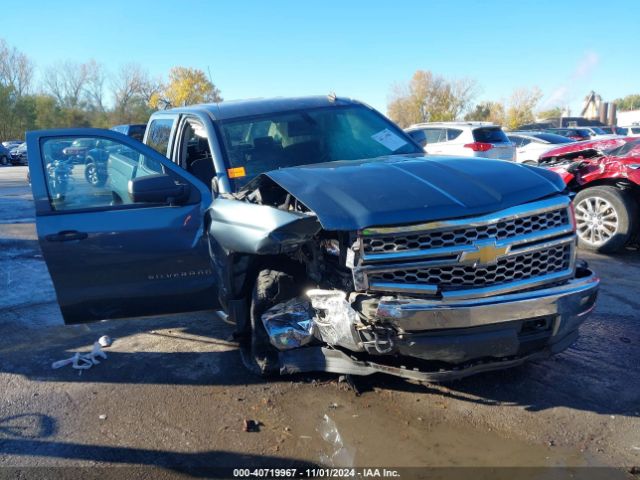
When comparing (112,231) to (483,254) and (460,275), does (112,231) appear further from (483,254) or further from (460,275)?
(483,254)

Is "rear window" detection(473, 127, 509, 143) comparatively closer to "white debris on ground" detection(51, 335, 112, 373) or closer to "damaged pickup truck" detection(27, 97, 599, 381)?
"damaged pickup truck" detection(27, 97, 599, 381)

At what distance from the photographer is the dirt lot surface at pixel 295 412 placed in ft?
9.19

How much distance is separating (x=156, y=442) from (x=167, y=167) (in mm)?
1940

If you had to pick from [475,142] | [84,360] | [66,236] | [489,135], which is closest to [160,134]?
[66,236]

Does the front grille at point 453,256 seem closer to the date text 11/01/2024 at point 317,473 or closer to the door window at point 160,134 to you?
the date text 11/01/2024 at point 317,473

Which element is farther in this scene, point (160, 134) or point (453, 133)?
point (453, 133)

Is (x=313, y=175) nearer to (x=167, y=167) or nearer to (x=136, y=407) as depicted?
(x=167, y=167)

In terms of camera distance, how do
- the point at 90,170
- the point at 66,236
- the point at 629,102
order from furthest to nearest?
the point at 629,102, the point at 90,170, the point at 66,236

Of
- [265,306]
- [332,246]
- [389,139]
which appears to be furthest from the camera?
[389,139]

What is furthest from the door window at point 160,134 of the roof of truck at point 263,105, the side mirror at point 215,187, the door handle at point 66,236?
the door handle at point 66,236

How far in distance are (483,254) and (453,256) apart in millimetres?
152

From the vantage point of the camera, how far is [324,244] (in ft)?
10.0

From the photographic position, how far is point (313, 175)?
3.28m

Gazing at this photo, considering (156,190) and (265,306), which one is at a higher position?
(156,190)
